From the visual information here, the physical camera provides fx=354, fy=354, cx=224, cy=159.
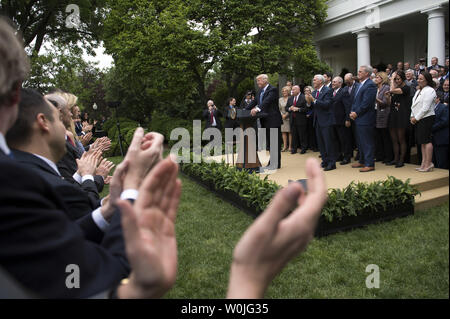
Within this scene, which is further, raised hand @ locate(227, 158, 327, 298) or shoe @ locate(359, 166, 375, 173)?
shoe @ locate(359, 166, 375, 173)

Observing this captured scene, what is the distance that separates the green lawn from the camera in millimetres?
3393

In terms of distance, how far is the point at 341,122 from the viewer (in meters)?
8.66

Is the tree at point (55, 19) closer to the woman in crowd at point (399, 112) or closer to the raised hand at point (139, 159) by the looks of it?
the woman in crowd at point (399, 112)

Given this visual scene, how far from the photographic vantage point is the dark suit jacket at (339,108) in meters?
8.34

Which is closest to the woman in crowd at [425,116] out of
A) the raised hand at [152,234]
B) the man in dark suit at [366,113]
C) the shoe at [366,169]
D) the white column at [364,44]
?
the raised hand at [152,234]

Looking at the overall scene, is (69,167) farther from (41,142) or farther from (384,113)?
(384,113)

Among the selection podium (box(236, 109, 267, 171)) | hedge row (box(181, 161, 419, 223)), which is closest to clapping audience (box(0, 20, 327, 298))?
hedge row (box(181, 161, 419, 223))

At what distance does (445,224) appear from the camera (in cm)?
86

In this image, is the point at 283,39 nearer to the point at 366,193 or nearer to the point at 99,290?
the point at 366,193

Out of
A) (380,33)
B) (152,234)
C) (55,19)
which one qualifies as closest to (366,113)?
(152,234)

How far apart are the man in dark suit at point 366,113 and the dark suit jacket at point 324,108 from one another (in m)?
0.75

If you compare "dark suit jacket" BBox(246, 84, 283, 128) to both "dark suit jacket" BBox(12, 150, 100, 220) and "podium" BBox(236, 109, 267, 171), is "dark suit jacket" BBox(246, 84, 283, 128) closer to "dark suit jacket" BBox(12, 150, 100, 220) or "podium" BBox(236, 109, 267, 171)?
"podium" BBox(236, 109, 267, 171)

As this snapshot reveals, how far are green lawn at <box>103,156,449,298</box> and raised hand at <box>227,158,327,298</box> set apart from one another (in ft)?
7.49

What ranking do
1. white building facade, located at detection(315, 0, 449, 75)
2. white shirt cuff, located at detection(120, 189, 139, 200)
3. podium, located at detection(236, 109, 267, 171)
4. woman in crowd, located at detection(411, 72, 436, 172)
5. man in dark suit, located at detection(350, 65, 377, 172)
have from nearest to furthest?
white shirt cuff, located at detection(120, 189, 139, 200) → woman in crowd, located at detection(411, 72, 436, 172) → man in dark suit, located at detection(350, 65, 377, 172) → podium, located at detection(236, 109, 267, 171) → white building facade, located at detection(315, 0, 449, 75)
